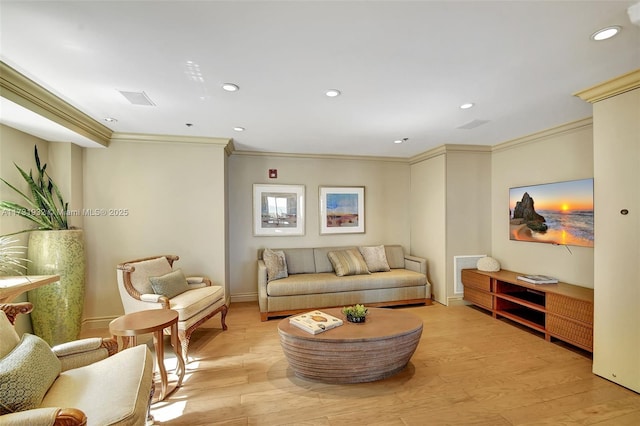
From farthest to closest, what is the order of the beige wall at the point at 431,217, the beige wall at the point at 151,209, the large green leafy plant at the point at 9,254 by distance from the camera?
the beige wall at the point at 431,217 < the beige wall at the point at 151,209 < the large green leafy plant at the point at 9,254

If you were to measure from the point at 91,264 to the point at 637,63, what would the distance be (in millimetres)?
5591

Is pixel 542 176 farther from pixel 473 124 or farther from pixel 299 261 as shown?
pixel 299 261

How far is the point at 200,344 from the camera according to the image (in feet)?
10.4

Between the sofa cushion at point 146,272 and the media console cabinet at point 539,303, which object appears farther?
the sofa cushion at point 146,272

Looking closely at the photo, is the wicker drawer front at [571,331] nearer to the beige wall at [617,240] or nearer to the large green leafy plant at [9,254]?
the beige wall at [617,240]

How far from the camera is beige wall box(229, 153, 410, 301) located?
4.68m

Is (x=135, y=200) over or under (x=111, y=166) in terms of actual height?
under

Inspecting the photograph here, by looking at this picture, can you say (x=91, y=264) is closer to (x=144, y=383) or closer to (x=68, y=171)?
(x=68, y=171)

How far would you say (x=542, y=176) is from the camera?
375cm

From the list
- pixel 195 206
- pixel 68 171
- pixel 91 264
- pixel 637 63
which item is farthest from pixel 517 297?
pixel 68 171

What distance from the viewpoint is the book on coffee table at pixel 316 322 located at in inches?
96.7

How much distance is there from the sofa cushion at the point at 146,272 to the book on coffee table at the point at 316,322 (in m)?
1.66

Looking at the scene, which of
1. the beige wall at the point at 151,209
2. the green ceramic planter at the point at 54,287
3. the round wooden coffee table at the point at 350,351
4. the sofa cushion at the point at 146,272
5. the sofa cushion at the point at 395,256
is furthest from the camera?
the sofa cushion at the point at 395,256

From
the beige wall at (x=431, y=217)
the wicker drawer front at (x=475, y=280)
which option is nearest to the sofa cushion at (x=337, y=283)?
the beige wall at (x=431, y=217)
